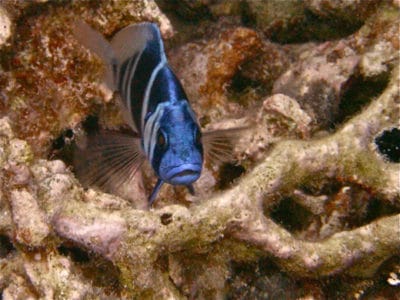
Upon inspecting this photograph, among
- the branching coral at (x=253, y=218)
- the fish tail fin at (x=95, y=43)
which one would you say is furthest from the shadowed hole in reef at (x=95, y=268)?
the fish tail fin at (x=95, y=43)

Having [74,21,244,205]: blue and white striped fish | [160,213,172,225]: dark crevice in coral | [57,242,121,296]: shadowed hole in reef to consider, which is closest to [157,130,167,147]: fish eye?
[74,21,244,205]: blue and white striped fish

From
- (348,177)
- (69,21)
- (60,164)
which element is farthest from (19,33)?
(348,177)

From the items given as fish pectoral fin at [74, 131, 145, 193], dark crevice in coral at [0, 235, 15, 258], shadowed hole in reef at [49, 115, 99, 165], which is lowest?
dark crevice in coral at [0, 235, 15, 258]

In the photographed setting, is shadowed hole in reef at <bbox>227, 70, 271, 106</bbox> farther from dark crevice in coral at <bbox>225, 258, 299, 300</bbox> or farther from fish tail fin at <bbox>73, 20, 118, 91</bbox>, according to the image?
dark crevice in coral at <bbox>225, 258, 299, 300</bbox>

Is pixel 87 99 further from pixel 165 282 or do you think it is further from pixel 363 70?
pixel 363 70

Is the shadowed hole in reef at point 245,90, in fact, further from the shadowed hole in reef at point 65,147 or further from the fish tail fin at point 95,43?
the shadowed hole in reef at point 65,147

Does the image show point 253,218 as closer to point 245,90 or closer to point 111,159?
point 111,159
